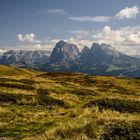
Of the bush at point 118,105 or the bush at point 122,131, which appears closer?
the bush at point 122,131

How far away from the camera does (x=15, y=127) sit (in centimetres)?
1911

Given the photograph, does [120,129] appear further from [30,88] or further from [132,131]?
[30,88]

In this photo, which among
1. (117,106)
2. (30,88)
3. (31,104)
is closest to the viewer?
(117,106)

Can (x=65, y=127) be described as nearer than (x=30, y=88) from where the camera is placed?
Yes

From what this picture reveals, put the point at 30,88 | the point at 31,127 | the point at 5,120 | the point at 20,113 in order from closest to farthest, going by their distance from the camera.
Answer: the point at 31,127, the point at 5,120, the point at 20,113, the point at 30,88

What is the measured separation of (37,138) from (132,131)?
4157 mm

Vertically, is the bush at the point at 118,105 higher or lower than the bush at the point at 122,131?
lower

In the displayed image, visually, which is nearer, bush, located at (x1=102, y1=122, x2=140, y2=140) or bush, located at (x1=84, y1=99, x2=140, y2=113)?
bush, located at (x1=102, y1=122, x2=140, y2=140)

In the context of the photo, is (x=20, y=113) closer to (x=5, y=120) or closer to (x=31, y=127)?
(x=5, y=120)

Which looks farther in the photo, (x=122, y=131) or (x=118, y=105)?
(x=118, y=105)

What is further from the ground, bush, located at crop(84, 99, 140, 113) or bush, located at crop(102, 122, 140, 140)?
bush, located at crop(102, 122, 140, 140)

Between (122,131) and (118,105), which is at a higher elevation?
(122,131)

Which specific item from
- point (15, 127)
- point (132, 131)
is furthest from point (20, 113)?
point (132, 131)

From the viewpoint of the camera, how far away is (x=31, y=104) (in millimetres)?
31750
